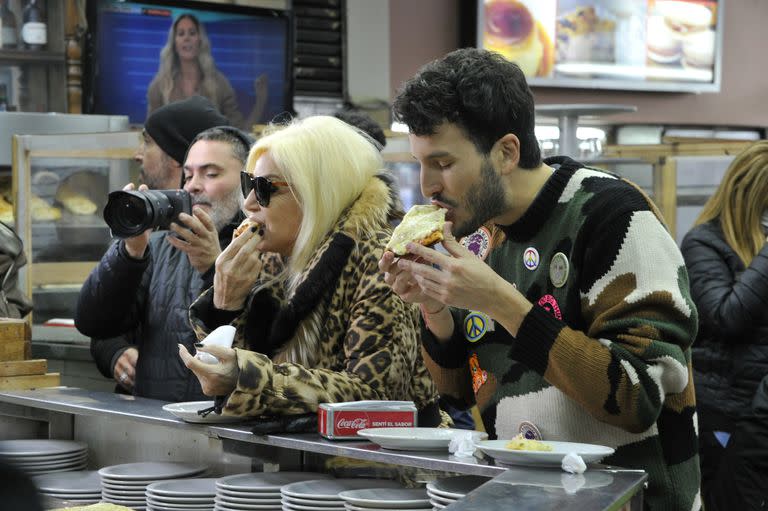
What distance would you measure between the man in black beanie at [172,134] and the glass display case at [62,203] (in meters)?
0.52

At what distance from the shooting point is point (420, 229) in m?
1.98

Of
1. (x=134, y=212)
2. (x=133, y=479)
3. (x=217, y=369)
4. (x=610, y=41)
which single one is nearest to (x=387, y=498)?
(x=217, y=369)

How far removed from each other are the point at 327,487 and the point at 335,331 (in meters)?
0.51

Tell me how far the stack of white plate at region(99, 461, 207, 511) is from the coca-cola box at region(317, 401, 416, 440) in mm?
306

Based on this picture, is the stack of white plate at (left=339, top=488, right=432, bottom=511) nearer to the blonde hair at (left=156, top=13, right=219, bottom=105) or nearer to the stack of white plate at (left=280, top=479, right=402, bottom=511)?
the stack of white plate at (left=280, top=479, right=402, bottom=511)

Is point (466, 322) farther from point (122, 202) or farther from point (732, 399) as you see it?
point (732, 399)

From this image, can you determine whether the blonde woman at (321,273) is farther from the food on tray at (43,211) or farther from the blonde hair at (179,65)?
the blonde hair at (179,65)

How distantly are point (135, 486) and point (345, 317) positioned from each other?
0.58 m

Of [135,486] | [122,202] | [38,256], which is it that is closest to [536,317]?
[135,486]

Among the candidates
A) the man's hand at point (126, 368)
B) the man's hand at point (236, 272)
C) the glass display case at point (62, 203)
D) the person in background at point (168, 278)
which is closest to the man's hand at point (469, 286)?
the man's hand at point (236, 272)

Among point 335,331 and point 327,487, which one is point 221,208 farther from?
point 327,487

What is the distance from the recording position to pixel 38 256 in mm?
4348

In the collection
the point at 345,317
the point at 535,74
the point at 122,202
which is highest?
the point at 535,74

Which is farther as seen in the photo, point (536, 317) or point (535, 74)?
point (535, 74)
